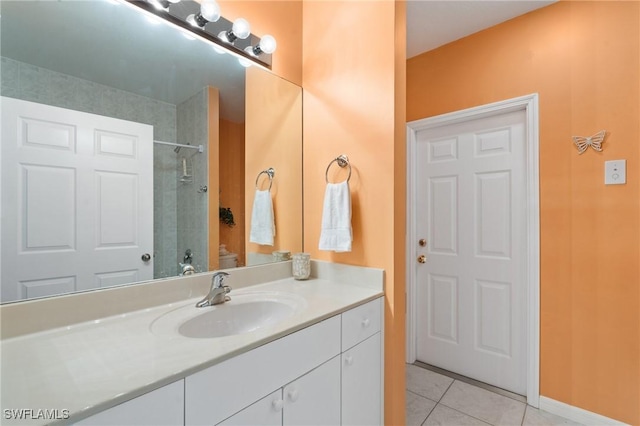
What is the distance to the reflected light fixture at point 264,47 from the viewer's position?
139 centimetres

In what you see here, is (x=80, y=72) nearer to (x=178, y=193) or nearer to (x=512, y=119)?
(x=178, y=193)

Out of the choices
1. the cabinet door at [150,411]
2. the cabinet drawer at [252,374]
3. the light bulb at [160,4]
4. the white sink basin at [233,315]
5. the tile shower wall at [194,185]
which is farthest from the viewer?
the tile shower wall at [194,185]

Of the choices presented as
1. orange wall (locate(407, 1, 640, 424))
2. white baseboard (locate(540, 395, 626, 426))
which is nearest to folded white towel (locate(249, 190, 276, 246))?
orange wall (locate(407, 1, 640, 424))

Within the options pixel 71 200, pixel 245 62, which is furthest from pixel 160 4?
pixel 71 200

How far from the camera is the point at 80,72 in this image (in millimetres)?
952

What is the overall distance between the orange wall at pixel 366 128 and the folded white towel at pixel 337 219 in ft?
0.25

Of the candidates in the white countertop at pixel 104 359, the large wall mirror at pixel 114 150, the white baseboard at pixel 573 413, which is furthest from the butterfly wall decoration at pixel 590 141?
the large wall mirror at pixel 114 150

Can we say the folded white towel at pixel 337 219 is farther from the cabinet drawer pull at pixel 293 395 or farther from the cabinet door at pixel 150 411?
the cabinet door at pixel 150 411

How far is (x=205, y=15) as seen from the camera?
→ 1149 mm

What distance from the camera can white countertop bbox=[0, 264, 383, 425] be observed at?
0.53 metres

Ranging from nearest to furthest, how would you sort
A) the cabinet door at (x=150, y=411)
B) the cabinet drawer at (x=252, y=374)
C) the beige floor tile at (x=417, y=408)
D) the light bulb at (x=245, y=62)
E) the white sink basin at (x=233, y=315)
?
the cabinet door at (x=150, y=411), the cabinet drawer at (x=252, y=374), the white sink basin at (x=233, y=315), the light bulb at (x=245, y=62), the beige floor tile at (x=417, y=408)

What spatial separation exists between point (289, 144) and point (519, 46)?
5.22ft

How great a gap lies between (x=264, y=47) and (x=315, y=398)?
1539 mm

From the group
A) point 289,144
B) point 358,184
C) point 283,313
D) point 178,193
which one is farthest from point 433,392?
point 178,193
